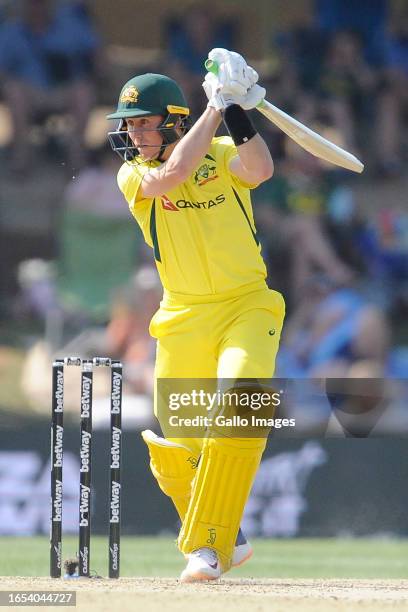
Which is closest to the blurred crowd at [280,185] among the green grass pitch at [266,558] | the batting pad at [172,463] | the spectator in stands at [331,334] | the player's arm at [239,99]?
the spectator in stands at [331,334]

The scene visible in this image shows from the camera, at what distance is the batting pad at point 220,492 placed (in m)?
5.19

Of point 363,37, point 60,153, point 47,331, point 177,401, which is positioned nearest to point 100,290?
point 47,331

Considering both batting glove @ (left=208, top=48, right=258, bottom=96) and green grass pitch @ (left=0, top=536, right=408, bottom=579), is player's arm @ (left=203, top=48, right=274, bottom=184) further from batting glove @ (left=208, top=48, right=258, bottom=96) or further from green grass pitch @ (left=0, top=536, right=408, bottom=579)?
green grass pitch @ (left=0, top=536, right=408, bottom=579)

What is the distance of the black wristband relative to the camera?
16.6ft

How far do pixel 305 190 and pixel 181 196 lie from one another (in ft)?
17.3

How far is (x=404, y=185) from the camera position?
440 inches

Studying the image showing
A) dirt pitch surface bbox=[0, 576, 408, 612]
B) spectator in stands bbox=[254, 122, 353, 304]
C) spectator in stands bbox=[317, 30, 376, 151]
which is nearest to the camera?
dirt pitch surface bbox=[0, 576, 408, 612]

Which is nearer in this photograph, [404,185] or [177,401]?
[177,401]

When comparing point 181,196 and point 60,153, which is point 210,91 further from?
point 60,153

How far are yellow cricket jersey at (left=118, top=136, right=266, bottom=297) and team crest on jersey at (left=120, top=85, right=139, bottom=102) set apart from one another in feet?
0.87

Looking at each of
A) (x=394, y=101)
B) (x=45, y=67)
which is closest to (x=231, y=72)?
(x=45, y=67)

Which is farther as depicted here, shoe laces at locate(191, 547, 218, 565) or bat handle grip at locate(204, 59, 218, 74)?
shoe laces at locate(191, 547, 218, 565)

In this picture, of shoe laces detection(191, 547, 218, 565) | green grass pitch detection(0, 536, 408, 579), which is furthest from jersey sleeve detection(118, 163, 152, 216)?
green grass pitch detection(0, 536, 408, 579)

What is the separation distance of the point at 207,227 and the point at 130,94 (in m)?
0.63
